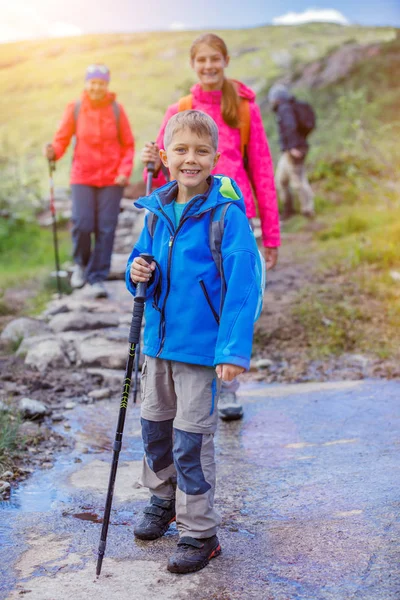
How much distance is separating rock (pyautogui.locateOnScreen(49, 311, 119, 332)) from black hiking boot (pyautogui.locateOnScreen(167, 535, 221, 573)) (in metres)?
3.96

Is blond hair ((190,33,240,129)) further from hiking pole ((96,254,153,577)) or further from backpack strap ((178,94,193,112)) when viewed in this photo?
hiking pole ((96,254,153,577))

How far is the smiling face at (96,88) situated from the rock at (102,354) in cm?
267

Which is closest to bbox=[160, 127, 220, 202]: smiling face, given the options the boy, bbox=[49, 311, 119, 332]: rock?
the boy

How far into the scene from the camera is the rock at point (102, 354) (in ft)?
19.0

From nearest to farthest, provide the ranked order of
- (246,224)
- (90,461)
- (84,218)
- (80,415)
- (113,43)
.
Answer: (246,224)
(90,461)
(80,415)
(84,218)
(113,43)

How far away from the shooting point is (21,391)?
517 centimetres

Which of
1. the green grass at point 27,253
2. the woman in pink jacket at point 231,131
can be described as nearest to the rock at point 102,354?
the woman in pink jacket at point 231,131

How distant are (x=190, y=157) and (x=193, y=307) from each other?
0.60 meters

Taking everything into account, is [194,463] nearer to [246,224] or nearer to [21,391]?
[246,224]

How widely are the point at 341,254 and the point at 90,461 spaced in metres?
5.63

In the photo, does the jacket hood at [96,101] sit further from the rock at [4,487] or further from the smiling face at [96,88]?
the rock at [4,487]

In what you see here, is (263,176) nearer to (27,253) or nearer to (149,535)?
(149,535)

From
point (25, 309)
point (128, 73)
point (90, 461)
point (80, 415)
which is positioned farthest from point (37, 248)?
point (128, 73)

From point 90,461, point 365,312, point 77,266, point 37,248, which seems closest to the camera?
point 90,461
